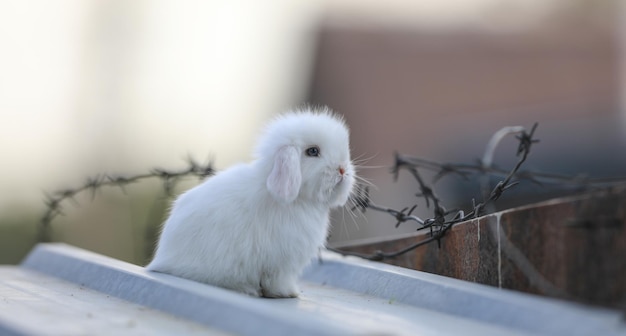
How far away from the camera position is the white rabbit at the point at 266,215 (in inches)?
99.6

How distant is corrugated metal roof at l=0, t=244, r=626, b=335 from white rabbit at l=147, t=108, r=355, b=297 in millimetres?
102

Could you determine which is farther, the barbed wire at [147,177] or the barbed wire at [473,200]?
the barbed wire at [147,177]

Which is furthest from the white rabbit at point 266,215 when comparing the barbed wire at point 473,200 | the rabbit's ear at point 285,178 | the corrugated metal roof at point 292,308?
the barbed wire at point 473,200

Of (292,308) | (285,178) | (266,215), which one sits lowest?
(292,308)

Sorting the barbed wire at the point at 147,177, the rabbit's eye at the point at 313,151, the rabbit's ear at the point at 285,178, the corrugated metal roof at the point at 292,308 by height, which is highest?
the rabbit's eye at the point at 313,151

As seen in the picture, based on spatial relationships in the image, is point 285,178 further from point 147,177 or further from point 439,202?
point 147,177

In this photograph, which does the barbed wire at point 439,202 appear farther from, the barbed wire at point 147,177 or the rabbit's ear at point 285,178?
the barbed wire at point 147,177

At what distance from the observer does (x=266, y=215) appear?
2570 mm

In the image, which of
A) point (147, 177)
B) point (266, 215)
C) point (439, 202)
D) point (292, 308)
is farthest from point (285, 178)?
point (147, 177)

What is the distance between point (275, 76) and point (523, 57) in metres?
4.45

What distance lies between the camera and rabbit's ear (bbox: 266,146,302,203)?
8.39 ft

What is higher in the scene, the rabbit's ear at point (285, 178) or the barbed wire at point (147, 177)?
the rabbit's ear at point (285, 178)

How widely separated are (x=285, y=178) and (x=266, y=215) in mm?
111

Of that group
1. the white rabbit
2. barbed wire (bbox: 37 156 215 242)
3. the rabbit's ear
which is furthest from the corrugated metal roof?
barbed wire (bbox: 37 156 215 242)
